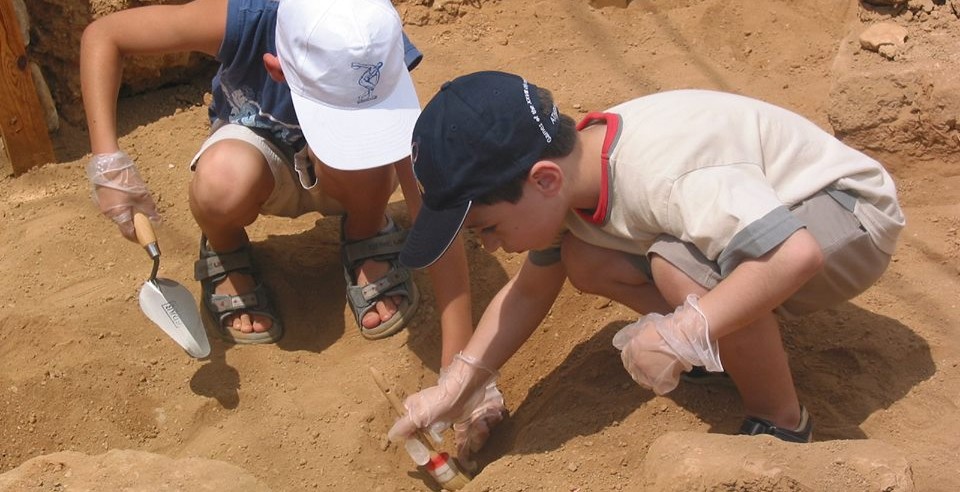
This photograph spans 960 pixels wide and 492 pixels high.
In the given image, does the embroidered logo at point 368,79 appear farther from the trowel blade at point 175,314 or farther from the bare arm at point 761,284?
the bare arm at point 761,284

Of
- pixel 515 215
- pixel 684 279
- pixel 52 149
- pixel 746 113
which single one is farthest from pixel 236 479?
pixel 52 149

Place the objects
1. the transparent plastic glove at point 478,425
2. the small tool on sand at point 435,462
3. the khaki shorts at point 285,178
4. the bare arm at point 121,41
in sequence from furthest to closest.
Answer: the khaki shorts at point 285,178 → the bare arm at point 121,41 → the transparent plastic glove at point 478,425 → the small tool on sand at point 435,462

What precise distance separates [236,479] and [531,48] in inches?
85.1

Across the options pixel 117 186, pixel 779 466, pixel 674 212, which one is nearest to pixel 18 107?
pixel 117 186

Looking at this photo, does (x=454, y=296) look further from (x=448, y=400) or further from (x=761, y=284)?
(x=761, y=284)

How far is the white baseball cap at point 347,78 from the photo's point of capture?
220 centimetres

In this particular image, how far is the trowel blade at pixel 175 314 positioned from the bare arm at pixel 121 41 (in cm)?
36

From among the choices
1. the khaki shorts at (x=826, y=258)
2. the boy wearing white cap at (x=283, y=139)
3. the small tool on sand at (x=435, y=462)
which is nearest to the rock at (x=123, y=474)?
the small tool on sand at (x=435, y=462)

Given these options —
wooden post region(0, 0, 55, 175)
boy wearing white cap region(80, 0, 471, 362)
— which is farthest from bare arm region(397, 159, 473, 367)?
wooden post region(0, 0, 55, 175)

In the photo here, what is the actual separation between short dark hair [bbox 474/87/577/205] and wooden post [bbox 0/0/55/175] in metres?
1.94

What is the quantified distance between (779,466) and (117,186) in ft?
5.03

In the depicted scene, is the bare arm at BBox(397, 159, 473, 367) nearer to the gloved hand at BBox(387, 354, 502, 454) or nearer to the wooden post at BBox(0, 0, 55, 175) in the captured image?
the gloved hand at BBox(387, 354, 502, 454)

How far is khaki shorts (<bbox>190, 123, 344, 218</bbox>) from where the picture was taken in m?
2.57

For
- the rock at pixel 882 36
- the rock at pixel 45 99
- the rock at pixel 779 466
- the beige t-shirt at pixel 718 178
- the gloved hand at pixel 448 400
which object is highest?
the beige t-shirt at pixel 718 178
